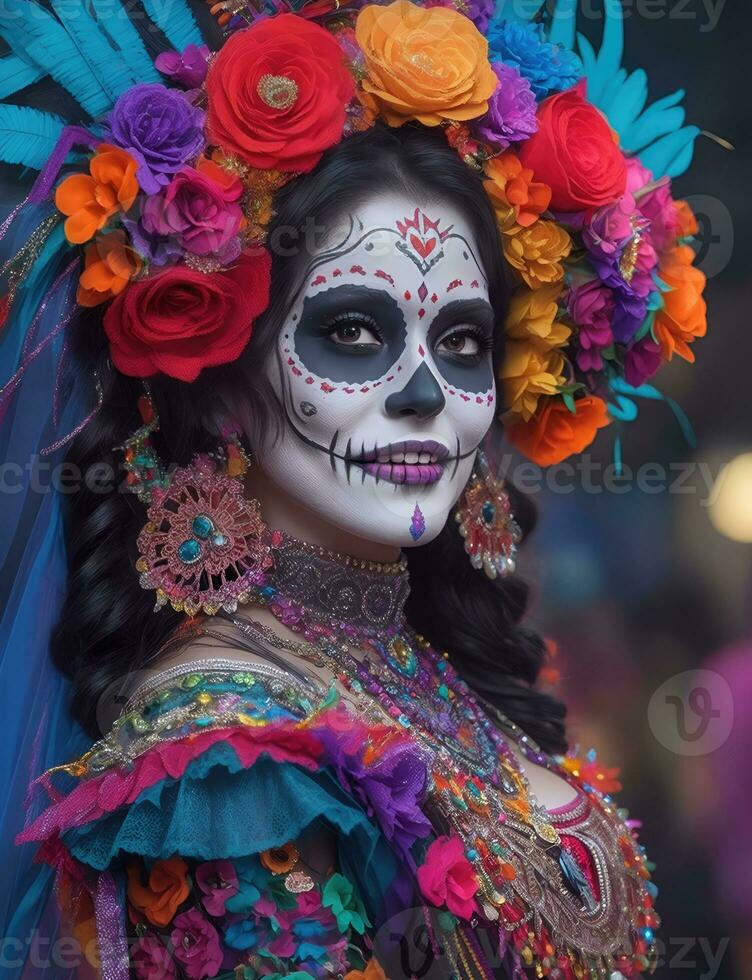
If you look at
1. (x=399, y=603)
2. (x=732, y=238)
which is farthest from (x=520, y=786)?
(x=732, y=238)

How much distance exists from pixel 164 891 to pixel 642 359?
1373 mm

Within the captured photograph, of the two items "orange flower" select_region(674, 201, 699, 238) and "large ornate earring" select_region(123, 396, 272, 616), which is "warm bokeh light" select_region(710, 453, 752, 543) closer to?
"orange flower" select_region(674, 201, 699, 238)

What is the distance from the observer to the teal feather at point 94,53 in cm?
200

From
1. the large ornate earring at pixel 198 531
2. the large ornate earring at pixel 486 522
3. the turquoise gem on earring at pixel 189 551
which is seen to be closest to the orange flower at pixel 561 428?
the large ornate earring at pixel 486 522

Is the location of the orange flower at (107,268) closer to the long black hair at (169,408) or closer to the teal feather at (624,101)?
the long black hair at (169,408)

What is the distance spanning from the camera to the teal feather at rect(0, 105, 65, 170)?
6.46 ft

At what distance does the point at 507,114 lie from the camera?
2176 mm

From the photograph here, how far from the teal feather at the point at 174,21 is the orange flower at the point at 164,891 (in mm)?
1237

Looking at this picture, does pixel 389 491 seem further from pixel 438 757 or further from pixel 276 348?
pixel 438 757

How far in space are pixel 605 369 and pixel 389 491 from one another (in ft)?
2.29

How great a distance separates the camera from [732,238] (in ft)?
12.6

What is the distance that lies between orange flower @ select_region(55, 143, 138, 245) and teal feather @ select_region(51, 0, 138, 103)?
158 mm

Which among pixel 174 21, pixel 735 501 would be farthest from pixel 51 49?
pixel 735 501

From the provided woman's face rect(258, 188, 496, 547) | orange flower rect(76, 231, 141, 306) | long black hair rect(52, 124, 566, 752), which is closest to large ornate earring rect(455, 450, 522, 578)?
woman's face rect(258, 188, 496, 547)
